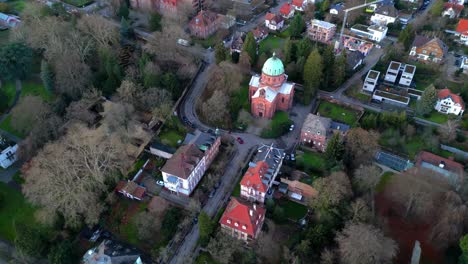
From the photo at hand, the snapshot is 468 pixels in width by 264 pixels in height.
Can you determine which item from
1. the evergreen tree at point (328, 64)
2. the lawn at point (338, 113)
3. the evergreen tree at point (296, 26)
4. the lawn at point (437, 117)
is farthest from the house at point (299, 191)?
the evergreen tree at point (296, 26)

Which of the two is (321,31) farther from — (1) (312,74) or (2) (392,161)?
(2) (392,161)

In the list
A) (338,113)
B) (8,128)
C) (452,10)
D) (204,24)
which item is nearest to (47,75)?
(8,128)

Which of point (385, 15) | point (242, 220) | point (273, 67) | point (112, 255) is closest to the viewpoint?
point (112, 255)

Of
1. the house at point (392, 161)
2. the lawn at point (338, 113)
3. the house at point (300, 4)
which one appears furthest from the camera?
the house at point (300, 4)

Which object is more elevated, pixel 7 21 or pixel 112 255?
pixel 7 21

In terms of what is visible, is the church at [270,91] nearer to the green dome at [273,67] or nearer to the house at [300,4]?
the green dome at [273,67]

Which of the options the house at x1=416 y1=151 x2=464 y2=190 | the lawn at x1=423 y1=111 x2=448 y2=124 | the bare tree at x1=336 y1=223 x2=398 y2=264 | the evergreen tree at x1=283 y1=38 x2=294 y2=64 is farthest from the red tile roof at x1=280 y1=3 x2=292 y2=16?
the bare tree at x1=336 y1=223 x2=398 y2=264

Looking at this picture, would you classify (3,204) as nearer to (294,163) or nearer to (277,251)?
(277,251)

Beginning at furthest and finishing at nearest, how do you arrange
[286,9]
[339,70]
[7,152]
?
[286,9] → [339,70] → [7,152]
